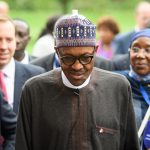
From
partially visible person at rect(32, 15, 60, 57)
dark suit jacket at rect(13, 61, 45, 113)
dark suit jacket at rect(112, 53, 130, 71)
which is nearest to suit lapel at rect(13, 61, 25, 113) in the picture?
dark suit jacket at rect(13, 61, 45, 113)

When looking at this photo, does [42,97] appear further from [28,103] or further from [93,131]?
[93,131]

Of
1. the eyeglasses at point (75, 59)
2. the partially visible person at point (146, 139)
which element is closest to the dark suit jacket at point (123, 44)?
the partially visible person at point (146, 139)

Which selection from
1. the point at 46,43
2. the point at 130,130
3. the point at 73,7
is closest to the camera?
the point at 130,130

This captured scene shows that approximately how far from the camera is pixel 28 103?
3.83 metres

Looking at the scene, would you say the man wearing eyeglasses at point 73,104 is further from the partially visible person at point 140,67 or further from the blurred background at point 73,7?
the blurred background at point 73,7

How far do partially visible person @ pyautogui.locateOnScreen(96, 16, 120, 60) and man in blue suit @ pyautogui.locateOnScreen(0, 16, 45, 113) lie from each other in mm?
4791

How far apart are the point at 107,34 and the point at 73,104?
678cm

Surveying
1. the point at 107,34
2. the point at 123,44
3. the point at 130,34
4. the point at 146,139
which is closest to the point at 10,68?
the point at 146,139

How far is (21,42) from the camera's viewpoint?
7012 mm

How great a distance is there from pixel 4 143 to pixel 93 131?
97 cm

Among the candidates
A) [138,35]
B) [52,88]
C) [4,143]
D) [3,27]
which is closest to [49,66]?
[3,27]

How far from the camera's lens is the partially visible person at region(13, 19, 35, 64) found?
22.6 feet

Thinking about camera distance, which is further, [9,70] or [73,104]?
[9,70]

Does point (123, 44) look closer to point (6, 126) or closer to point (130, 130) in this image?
point (6, 126)
